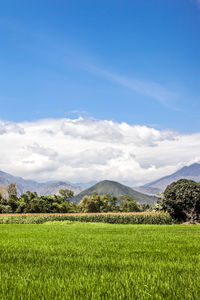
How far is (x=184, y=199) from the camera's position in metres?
34.3

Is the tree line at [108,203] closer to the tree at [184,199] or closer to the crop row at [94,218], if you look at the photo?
the tree at [184,199]

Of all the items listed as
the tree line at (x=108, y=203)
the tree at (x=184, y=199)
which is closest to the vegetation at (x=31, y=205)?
the tree line at (x=108, y=203)

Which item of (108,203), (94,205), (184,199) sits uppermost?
(184,199)

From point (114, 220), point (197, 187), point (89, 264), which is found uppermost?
point (197, 187)

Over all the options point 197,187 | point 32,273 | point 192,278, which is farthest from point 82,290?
point 197,187

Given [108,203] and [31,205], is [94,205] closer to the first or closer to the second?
[108,203]

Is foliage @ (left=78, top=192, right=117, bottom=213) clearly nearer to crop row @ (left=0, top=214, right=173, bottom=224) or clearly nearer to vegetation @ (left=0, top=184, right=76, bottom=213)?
vegetation @ (left=0, top=184, right=76, bottom=213)

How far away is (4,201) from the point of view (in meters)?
66.9

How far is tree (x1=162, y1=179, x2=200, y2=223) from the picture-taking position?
112 ft

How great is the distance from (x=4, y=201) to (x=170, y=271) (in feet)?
221

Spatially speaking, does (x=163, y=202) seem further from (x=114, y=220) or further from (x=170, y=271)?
(x=170, y=271)

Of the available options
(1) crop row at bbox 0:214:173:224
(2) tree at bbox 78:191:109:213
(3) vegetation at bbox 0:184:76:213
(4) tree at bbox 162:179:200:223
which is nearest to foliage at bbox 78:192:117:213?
(2) tree at bbox 78:191:109:213

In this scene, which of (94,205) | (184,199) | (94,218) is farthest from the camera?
(94,205)

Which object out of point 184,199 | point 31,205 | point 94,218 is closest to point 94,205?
point 31,205
